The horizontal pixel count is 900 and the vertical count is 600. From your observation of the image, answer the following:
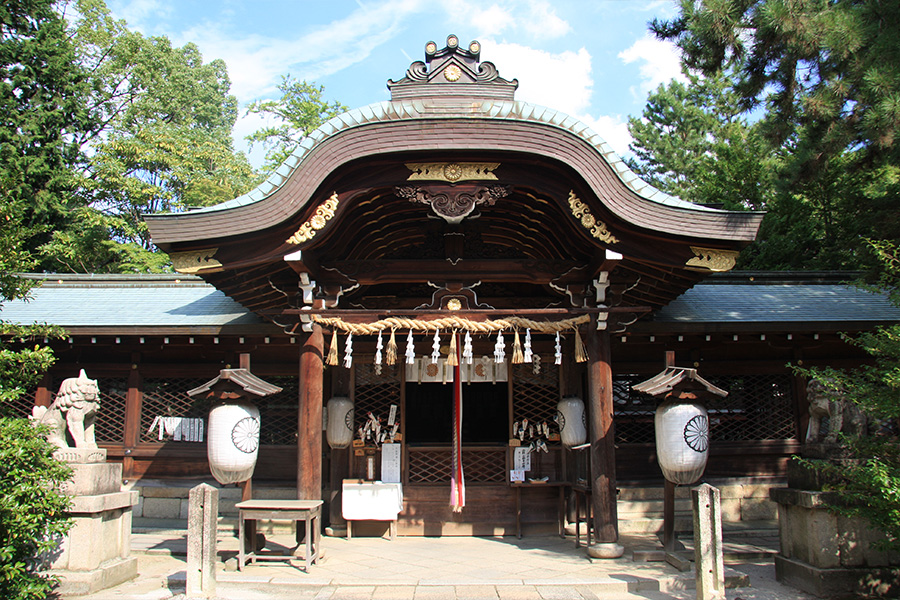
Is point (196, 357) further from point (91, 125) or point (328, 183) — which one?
point (91, 125)

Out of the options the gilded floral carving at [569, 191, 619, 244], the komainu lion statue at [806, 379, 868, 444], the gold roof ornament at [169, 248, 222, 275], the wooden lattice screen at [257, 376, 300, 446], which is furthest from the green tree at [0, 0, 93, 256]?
the komainu lion statue at [806, 379, 868, 444]

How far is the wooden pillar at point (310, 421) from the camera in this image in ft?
25.0

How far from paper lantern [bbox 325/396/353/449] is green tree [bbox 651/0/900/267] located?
6.62 m

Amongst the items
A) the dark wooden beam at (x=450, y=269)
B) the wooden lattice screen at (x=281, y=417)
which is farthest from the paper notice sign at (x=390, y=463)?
the dark wooden beam at (x=450, y=269)

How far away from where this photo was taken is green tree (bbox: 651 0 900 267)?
6.85 meters

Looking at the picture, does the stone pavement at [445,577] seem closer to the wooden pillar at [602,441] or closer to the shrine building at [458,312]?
the wooden pillar at [602,441]

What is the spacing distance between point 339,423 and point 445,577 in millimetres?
2995

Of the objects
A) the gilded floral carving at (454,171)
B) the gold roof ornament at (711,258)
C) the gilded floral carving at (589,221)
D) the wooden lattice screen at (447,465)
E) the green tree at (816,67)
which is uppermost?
the green tree at (816,67)

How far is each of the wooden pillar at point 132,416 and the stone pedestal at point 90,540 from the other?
382cm

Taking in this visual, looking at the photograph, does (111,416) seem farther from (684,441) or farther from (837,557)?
(837,557)

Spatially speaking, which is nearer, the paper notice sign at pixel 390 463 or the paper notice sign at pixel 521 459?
the paper notice sign at pixel 390 463

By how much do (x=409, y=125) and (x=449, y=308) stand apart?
240 centimetres

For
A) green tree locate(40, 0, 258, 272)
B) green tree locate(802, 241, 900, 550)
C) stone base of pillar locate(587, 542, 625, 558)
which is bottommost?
stone base of pillar locate(587, 542, 625, 558)

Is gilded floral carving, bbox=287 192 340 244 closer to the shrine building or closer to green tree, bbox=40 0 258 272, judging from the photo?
the shrine building
